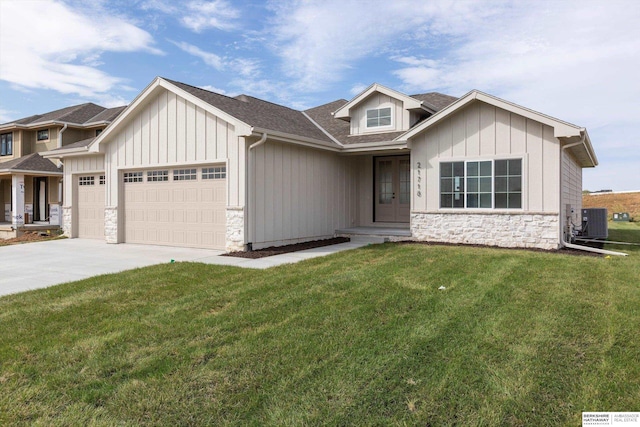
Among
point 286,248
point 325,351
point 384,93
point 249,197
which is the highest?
point 384,93

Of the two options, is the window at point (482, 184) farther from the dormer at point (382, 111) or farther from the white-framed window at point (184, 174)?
the white-framed window at point (184, 174)

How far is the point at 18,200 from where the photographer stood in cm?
1847

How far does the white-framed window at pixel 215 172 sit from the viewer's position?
11125 millimetres

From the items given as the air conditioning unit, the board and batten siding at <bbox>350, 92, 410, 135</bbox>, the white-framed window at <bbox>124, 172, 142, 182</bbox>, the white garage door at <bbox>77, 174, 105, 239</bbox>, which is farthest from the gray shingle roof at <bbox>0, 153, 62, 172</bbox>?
the air conditioning unit

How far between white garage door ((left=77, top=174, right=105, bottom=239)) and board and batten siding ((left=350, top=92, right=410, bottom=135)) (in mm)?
8995

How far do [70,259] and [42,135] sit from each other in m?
15.9

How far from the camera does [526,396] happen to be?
121 inches

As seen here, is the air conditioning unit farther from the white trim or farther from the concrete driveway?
the concrete driveway

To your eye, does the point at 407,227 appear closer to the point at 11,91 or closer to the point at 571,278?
the point at 571,278

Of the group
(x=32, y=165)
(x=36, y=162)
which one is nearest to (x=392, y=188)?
(x=32, y=165)

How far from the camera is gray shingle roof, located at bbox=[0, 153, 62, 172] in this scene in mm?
18781

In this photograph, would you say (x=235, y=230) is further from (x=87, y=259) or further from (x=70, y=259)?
(x=70, y=259)

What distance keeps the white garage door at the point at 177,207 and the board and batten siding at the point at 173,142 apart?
353 millimetres

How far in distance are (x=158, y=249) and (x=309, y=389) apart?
31.2 ft
